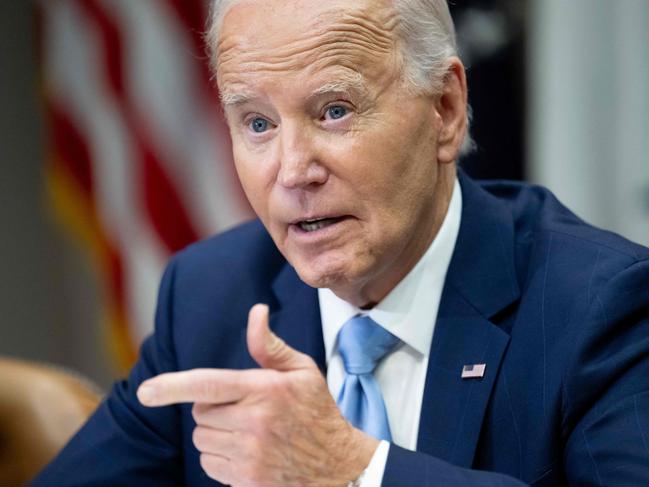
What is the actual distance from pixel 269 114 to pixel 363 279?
0.37 meters

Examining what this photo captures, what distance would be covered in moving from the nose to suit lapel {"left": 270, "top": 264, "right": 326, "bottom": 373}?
0.43 meters

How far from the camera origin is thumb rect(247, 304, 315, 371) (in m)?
1.73

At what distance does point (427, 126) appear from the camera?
7.13 feet

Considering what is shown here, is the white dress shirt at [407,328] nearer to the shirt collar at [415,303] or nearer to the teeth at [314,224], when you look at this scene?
the shirt collar at [415,303]

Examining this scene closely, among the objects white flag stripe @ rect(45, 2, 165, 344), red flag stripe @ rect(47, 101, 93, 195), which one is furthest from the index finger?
red flag stripe @ rect(47, 101, 93, 195)

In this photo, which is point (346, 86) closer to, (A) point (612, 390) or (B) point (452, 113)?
(B) point (452, 113)

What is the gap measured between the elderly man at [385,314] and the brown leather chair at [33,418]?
0.74ft

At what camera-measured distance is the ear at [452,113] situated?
7.34 ft

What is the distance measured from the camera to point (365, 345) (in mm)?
2275

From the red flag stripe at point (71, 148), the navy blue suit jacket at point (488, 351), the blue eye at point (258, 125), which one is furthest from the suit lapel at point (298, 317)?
the red flag stripe at point (71, 148)

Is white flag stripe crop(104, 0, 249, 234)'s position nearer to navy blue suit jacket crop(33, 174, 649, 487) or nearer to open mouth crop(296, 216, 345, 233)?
navy blue suit jacket crop(33, 174, 649, 487)

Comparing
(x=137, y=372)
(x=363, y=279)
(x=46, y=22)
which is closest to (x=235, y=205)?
(x=46, y=22)

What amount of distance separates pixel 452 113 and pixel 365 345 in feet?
1.69

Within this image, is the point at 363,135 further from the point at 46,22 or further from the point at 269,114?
the point at 46,22
